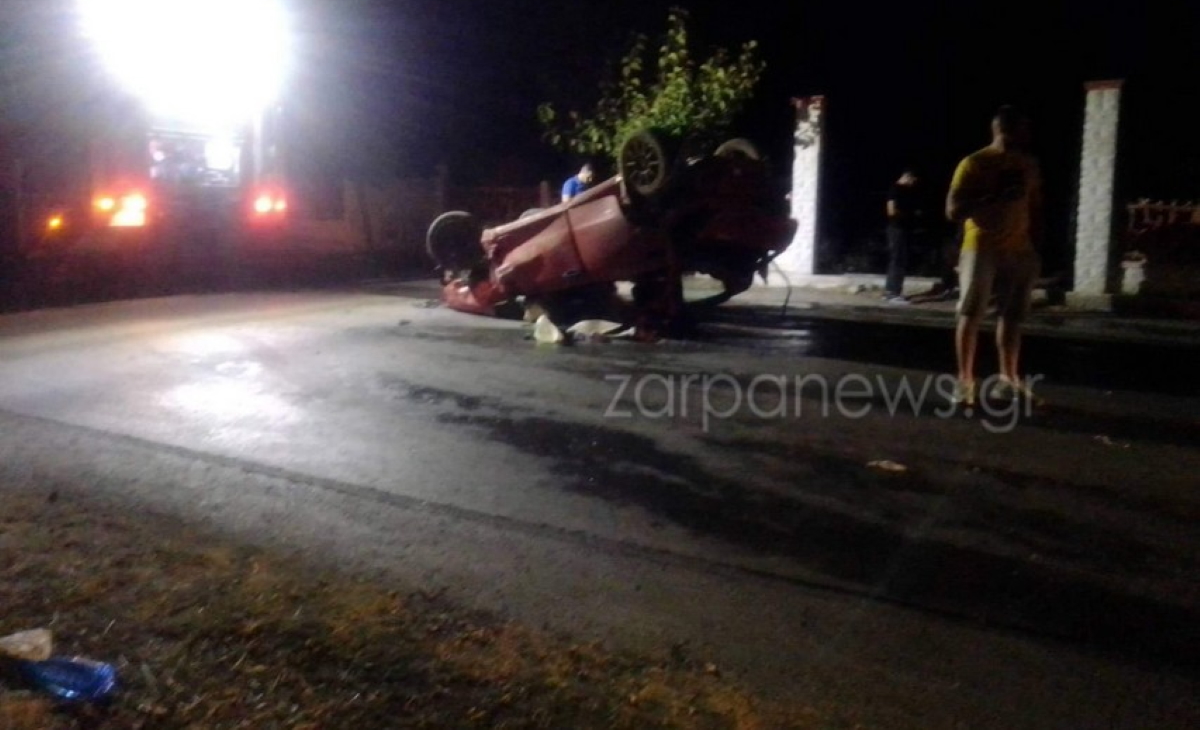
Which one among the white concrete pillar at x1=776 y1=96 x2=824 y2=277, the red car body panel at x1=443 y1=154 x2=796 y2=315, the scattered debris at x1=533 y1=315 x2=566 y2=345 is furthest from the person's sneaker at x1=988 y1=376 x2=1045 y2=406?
the white concrete pillar at x1=776 y1=96 x2=824 y2=277

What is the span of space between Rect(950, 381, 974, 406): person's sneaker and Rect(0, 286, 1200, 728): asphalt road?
14cm

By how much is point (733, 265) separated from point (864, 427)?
4.16m

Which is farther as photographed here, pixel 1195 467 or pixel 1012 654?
pixel 1195 467

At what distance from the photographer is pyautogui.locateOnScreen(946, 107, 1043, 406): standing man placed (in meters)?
7.54

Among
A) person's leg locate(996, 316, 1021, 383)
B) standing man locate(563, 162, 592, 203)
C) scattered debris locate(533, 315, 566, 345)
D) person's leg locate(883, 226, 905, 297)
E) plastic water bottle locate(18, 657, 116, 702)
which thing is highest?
standing man locate(563, 162, 592, 203)

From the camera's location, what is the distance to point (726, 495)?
5.81 meters

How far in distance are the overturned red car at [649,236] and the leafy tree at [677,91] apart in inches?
236

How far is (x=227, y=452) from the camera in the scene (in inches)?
258

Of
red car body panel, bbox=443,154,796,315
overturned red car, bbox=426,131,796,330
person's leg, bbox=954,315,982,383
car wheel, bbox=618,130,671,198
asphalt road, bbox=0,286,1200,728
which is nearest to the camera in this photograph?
asphalt road, bbox=0,286,1200,728

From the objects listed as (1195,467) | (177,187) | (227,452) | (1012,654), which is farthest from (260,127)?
(1012,654)

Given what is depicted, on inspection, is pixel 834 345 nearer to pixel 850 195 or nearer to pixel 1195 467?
pixel 1195 467

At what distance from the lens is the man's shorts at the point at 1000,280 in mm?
7691

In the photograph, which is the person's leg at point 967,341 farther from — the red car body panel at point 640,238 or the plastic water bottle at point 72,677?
the plastic water bottle at point 72,677

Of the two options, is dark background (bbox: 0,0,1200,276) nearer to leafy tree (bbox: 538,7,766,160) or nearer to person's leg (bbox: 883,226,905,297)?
leafy tree (bbox: 538,7,766,160)
